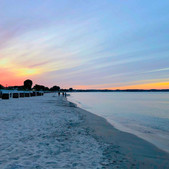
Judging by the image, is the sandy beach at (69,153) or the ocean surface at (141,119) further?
the ocean surface at (141,119)

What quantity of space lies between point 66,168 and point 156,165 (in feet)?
9.65

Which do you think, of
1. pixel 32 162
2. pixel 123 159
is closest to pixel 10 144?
pixel 32 162

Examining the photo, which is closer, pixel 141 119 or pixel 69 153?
pixel 69 153

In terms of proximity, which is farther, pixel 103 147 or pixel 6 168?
pixel 103 147

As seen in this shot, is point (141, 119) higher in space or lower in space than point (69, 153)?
lower

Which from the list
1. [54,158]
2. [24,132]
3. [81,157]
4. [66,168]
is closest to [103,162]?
[81,157]

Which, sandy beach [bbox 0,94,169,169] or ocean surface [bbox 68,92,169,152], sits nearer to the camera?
sandy beach [bbox 0,94,169,169]

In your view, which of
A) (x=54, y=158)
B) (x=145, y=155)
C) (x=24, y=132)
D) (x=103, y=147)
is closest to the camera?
(x=54, y=158)

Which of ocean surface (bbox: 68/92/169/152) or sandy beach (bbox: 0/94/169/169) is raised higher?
sandy beach (bbox: 0/94/169/169)

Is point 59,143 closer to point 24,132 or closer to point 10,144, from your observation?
point 10,144

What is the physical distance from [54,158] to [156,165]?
331cm

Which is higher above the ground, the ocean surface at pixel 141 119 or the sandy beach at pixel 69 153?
the sandy beach at pixel 69 153

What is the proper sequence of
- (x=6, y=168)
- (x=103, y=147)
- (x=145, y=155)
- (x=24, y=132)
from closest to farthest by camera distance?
(x=6, y=168) → (x=145, y=155) → (x=103, y=147) → (x=24, y=132)

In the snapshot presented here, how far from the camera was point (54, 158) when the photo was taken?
18.4 feet
